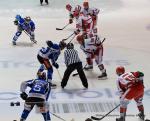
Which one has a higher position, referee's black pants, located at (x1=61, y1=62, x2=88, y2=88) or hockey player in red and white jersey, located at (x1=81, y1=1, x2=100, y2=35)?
hockey player in red and white jersey, located at (x1=81, y1=1, x2=100, y2=35)

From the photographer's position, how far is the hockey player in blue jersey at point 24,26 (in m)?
13.3

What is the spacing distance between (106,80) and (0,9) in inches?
341

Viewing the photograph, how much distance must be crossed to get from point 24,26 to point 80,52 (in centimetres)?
172

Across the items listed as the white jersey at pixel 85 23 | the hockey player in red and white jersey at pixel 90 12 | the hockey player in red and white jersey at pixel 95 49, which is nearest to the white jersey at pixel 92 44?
the hockey player in red and white jersey at pixel 95 49

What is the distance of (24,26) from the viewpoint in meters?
13.5

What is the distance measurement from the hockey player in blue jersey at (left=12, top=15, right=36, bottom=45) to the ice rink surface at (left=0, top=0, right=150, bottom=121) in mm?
217

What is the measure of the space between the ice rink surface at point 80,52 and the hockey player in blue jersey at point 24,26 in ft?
0.71

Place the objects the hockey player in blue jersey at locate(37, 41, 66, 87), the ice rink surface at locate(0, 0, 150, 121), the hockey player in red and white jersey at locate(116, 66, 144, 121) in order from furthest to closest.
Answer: the hockey player in blue jersey at locate(37, 41, 66, 87), the ice rink surface at locate(0, 0, 150, 121), the hockey player in red and white jersey at locate(116, 66, 144, 121)

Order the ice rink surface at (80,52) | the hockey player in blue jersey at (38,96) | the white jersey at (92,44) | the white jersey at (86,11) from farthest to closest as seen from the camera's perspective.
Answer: the white jersey at (86,11)
the white jersey at (92,44)
the ice rink surface at (80,52)
the hockey player in blue jersey at (38,96)

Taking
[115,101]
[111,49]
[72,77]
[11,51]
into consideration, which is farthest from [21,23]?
[115,101]

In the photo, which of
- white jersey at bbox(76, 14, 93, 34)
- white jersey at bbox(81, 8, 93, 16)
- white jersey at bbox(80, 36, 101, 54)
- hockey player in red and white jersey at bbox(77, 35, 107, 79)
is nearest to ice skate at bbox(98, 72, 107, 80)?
hockey player in red and white jersey at bbox(77, 35, 107, 79)

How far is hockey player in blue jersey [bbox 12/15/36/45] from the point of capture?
43.7 feet

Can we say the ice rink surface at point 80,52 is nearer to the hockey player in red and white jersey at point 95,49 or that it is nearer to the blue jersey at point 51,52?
the hockey player in red and white jersey at point 95,49

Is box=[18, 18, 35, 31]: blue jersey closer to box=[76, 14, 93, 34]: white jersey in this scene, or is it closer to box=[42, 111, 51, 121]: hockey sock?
box=[76, 14, 93, 34]: white jersey
